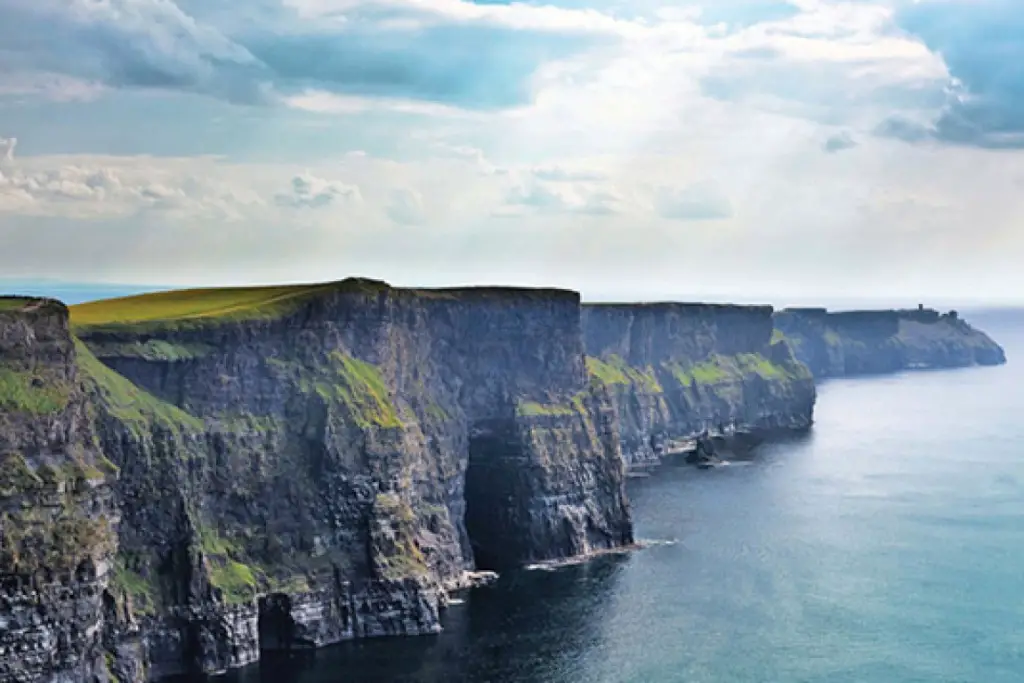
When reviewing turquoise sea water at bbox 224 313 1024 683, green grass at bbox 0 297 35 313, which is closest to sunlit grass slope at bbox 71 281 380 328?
green grass at bbox 0 297 35 313

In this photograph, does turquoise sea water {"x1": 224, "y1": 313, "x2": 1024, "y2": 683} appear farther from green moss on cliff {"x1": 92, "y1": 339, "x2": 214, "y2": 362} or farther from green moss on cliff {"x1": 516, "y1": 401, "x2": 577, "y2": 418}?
green moss on cliff {"x1": 92, "y1": 339, "x2": 214, "y2": 362}

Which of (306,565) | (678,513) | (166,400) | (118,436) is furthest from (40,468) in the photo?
(678,513)

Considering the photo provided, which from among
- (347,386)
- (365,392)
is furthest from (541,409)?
(347,386)

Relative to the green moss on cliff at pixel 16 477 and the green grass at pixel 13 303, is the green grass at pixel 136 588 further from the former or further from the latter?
the green grass at pixel 13 303

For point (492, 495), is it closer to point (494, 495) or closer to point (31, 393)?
point (494, 495)

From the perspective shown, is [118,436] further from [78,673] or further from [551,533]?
[551,533]

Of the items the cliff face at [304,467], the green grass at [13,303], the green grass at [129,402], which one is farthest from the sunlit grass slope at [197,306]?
the green grass at [13,303]
